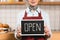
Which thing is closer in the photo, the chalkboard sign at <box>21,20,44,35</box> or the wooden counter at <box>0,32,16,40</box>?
the chalkboard sign at <box>21,20,44,35</box>

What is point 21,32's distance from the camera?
139 centimetres

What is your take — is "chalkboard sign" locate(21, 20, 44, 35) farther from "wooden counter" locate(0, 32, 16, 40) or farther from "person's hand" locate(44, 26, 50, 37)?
"wooden counter" locate(0, 32, 16, 40)

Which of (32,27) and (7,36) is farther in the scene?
(7,36)

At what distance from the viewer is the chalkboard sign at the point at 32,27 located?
1361mm

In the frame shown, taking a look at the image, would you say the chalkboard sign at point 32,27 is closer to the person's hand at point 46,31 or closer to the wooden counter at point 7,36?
the person's hand at point 46,31

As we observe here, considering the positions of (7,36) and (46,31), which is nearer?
(46,31)

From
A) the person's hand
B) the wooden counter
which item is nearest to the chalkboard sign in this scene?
the person's hand

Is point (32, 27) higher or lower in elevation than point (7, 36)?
higher

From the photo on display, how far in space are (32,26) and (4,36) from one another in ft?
1.57

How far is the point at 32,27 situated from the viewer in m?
1.36

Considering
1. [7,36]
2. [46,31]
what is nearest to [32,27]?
[46,31]

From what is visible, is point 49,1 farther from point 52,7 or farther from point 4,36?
point 4,36

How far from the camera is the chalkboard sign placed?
53.6 inches

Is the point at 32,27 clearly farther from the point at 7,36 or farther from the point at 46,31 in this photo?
the point at 7,36
